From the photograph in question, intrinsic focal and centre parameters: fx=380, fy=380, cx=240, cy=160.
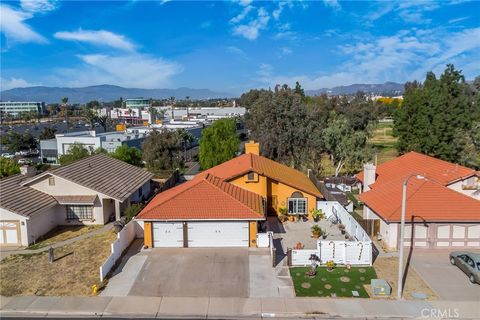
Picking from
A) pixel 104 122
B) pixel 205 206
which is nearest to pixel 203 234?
pixel 205 206

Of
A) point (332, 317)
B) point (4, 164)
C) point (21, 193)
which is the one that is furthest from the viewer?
point (4, 164)

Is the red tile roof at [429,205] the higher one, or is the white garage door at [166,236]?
the red tile roof at [429,205]

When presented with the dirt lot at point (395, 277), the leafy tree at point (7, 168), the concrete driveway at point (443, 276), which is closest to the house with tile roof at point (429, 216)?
the concrete driveway at point (443, 276)

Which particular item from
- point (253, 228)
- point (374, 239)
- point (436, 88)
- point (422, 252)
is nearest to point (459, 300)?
point (422, 252)

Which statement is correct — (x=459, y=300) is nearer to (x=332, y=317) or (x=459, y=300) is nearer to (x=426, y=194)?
(x=332, y=317)

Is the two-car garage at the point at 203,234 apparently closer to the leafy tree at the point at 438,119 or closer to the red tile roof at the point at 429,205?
the red tile roof at the point at 429,205

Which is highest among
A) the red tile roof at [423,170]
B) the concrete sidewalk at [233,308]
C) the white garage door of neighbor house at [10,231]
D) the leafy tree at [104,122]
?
the leafy tree at [104,122]

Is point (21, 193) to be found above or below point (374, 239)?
above

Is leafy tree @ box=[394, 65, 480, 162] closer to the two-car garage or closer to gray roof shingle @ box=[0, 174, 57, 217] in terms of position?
the two-car garage
